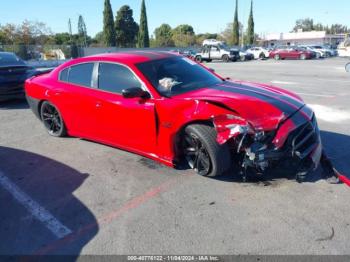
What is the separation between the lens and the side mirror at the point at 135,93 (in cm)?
438

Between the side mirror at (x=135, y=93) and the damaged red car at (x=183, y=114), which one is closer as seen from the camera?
the damaged red car at (x=183, y=114)

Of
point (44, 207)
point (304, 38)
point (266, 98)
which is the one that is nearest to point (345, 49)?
point (266, 98)

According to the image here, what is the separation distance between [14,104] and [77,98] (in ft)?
17.8

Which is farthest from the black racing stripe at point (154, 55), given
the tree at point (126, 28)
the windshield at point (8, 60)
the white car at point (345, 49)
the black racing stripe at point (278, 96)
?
the tree at point (126, 28)

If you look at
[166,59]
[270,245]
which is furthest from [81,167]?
[270,245]

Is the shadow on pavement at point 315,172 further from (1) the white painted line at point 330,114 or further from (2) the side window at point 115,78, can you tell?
(1) the white painted line at point 330,114

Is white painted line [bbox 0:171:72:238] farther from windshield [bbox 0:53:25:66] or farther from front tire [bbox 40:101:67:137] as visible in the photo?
windshield [bbox 0:53:25:66]

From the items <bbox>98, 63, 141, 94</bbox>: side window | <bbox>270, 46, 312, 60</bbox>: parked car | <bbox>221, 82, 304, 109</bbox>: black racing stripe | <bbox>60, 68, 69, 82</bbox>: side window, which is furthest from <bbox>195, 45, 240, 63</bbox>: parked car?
<bbox>221, 82, 304, 109</bbox>: black racing stripe

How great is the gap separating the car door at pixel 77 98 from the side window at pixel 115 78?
0.74 feet

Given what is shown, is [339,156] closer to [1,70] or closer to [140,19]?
[1,70]

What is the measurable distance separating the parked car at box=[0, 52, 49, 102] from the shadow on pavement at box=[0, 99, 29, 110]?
0.25m

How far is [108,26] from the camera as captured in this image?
184 ft

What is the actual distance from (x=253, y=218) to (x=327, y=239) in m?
0.70

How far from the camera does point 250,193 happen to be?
3920 millimetres
